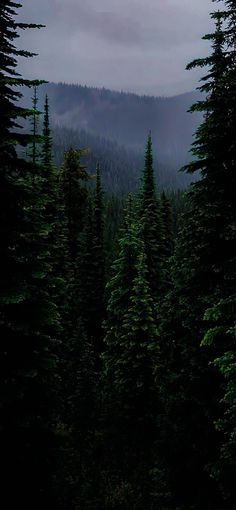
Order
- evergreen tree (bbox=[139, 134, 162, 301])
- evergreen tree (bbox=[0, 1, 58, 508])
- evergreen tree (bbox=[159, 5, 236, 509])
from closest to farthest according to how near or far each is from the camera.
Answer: evergreen tree (bbox=[0, 1, 58, 508]) → evergreen tree (bbox=[159, 5, 236, 509]) → evergreen tree (bbox=[139, 134, 162, 301])

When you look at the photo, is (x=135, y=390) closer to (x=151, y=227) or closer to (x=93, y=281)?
(x=151, y=227)

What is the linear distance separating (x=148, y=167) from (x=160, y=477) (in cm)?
2849

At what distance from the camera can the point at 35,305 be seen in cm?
1030

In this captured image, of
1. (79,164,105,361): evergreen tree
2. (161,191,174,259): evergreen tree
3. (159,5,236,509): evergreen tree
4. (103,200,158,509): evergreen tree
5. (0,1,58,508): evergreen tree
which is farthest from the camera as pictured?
Answer: (79,164,105,361): evergreen tree

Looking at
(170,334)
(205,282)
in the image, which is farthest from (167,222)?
(205,282)

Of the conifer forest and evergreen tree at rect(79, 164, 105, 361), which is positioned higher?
evergreen tree at rect(79, 164, 105, 361)

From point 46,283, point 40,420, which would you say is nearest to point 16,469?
point 40,420

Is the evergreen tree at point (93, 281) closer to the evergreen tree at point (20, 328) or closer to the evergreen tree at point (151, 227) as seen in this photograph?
the evergreen tree at point (151, 227)

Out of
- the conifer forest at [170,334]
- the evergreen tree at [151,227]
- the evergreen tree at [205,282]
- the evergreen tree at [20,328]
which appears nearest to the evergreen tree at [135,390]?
the conifer forest at [170,334]

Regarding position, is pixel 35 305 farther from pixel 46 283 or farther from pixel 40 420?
pixel 40 420

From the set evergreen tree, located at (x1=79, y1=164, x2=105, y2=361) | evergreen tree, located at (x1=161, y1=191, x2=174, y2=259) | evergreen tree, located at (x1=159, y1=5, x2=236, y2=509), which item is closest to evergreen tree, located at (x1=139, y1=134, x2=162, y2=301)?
evergreen tree, located at (x1=161, y1=191, x2=174, y2=259)

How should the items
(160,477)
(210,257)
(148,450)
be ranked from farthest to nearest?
1. (148,450)
2. (160,477)
3. (210,257)

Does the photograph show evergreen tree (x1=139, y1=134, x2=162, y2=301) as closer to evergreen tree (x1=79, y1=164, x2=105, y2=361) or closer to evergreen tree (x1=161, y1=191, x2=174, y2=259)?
evergreen tree (x1=161, y1=191, x2=174, y2=259)

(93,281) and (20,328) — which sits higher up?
(93,281)
